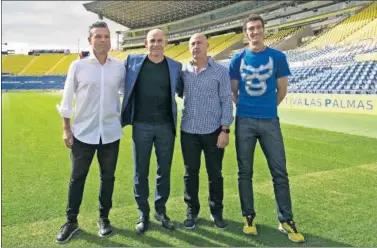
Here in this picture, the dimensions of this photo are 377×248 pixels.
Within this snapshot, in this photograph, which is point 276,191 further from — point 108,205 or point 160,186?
point 108,205

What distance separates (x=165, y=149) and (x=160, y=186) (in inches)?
14.7

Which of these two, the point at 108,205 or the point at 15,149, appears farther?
the point at 15,149

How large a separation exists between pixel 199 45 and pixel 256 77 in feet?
1.97

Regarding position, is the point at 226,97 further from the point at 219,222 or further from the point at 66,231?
the point at 66,231

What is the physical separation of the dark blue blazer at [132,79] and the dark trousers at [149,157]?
0.47ft

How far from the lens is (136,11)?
5622 cm

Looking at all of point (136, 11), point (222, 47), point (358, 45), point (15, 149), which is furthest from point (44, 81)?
point (15, 149)

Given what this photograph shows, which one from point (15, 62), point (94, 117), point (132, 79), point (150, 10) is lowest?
point (15, 62)

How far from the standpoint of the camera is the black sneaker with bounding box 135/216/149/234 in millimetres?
3487

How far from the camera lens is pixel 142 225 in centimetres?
353

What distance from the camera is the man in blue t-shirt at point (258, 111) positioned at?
3.48 m

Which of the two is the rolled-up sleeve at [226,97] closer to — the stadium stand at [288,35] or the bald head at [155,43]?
the bald head at [155,43]

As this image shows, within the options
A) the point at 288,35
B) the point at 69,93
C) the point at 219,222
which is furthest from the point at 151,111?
the point at 288,35

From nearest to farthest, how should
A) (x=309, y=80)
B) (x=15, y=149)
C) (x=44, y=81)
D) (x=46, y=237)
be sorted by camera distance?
(x=46, y=237)
(x=15, y=149)
(x=309, y=80)
(x=44, y=81)
